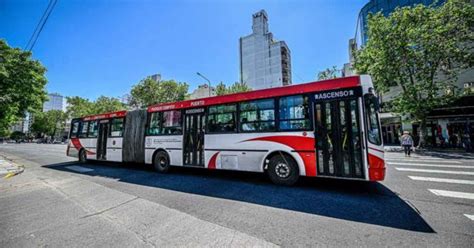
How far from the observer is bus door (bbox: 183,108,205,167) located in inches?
319

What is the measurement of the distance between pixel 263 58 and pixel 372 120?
60.2 metres

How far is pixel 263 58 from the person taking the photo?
62.1m

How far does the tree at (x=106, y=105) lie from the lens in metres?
47.8

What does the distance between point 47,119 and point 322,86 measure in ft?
306

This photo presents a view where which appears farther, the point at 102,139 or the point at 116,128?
the point at 102,139

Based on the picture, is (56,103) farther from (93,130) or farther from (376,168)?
(376,168)

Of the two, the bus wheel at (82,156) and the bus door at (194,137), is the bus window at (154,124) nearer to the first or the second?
the bus door at (194,137)

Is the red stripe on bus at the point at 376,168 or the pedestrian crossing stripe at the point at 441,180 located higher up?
the red stripe on bus at the point at 376,168

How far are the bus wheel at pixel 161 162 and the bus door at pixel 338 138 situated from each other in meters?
6.48

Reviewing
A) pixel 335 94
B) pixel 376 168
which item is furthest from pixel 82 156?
pixel 376 168

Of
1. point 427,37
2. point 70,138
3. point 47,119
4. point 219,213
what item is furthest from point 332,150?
point 47,119

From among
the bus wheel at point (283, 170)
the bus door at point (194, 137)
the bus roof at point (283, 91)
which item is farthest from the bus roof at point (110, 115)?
the bus wheel at point (283, 170)

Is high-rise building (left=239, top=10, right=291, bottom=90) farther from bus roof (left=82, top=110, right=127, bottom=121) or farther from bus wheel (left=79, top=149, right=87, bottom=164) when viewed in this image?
bus wheel (left=79, top=149, right=87, bottom=164)

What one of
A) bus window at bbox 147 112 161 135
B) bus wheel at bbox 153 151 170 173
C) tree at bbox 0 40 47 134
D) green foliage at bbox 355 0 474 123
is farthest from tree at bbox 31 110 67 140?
green foliage at bbox 355 0 474 123
